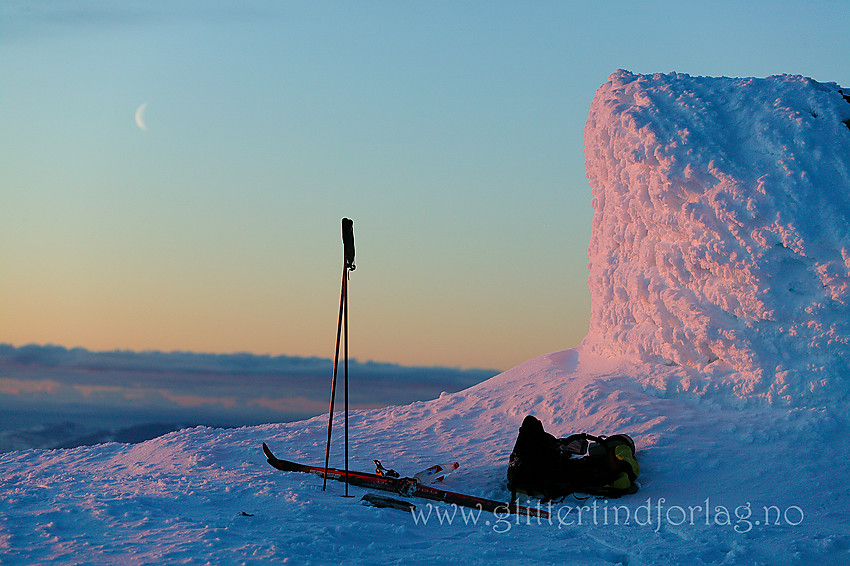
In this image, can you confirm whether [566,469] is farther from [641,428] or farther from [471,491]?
[641,428]

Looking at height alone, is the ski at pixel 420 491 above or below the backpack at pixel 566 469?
below

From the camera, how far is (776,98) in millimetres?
11492

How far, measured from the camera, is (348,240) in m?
8.30

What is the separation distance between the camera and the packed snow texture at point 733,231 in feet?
33.7

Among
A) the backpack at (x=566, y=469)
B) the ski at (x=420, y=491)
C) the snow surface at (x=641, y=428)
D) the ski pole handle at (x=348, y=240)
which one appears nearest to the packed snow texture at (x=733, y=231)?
the snow surface at (x=641, y=428)

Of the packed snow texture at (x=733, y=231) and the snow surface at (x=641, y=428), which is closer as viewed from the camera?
the snow surface at (x=641, y=428)

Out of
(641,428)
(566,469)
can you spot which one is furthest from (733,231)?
(566,469)

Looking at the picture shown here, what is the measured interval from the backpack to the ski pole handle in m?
2.79

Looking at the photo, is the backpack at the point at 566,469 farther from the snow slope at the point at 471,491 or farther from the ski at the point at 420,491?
the ski at the point at 420,491

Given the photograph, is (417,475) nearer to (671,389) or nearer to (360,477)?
(360,477)

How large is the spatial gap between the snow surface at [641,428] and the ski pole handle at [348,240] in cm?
266

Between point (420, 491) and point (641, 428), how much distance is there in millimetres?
3424

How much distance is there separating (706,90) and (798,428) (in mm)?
5694

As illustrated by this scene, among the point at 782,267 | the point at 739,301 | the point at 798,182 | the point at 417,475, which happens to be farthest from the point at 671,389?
the point at 417,475
